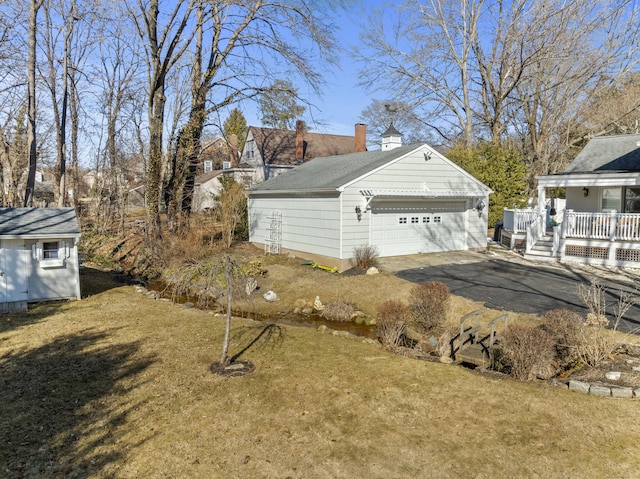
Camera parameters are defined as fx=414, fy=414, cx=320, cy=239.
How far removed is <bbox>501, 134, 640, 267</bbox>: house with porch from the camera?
46.1 ft

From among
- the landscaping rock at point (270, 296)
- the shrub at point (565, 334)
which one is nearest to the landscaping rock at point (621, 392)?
the shrub at point (565, 334)

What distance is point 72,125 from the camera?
83.2 ft

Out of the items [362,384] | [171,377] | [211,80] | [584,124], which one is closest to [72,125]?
Result: [211,80]

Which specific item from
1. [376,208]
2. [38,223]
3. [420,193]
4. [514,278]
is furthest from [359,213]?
[38,223]

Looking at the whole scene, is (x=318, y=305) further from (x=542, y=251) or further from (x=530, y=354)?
(x=542, y=251)

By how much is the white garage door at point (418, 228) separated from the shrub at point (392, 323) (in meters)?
6.64

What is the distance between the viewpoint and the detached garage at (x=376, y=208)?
1504 cm

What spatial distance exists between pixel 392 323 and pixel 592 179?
1149 cm

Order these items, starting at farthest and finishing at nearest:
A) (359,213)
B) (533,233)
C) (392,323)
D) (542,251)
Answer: (533,233), (542,251), (359,213), (392,323)

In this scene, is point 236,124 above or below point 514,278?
above

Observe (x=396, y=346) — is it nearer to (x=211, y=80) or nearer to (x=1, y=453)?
(x=1, y=453)

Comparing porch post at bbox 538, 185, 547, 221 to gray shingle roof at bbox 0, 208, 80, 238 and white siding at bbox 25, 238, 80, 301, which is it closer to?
gray shingle roof at bbox 0, 208, 80, 238

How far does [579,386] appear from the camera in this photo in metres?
6.02

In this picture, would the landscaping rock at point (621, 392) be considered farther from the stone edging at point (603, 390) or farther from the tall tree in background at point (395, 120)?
the tall tree in background at point (395, 120)
